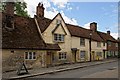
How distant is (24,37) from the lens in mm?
27891

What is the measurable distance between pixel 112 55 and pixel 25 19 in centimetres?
3536

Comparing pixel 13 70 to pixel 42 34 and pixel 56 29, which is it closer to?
pixel 42 34

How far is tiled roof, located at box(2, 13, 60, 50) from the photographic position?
2522cm

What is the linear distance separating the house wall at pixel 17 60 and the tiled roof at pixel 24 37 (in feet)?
2.07

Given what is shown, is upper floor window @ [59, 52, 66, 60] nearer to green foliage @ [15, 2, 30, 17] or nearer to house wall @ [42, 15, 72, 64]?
house wall @ [42, 15, 72, 64]

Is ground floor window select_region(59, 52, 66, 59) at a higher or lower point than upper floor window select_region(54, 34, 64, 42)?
lower

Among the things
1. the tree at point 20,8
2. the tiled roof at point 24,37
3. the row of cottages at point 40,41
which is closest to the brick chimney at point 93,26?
the row of cottages at point 40,41

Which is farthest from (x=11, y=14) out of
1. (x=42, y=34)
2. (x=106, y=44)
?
Answer: (x=106, y=44)

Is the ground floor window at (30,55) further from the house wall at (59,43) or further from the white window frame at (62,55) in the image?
Result: the white window frame at (62,55)

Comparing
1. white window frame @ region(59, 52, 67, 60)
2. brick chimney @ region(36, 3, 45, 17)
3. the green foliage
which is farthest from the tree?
white window frame @ region(59, 52, 67, 60)

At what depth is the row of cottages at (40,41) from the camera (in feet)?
83.3

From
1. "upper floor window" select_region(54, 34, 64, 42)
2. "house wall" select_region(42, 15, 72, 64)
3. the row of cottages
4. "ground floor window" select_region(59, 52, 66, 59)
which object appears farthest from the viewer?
"ground floor window" select_region(59, 52, 66, 59)

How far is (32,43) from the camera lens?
27781mm

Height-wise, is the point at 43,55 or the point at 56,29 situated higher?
the point at 56,29
